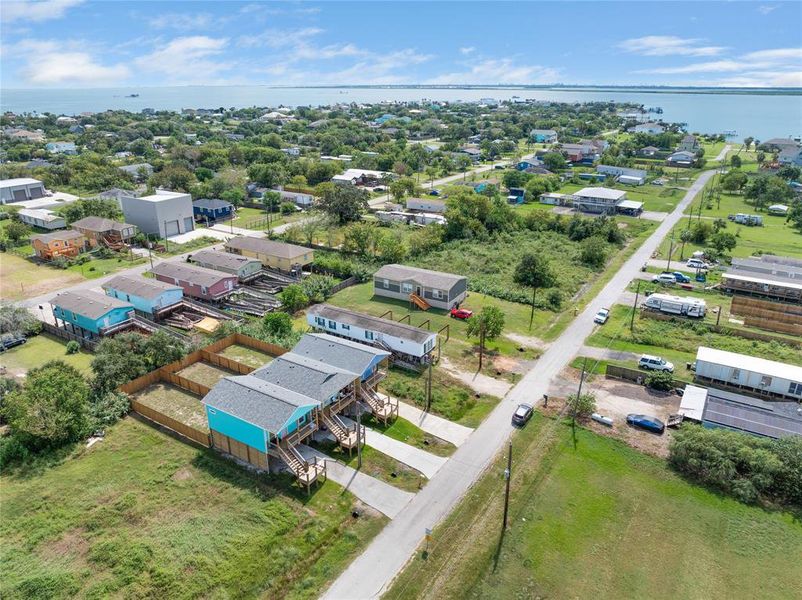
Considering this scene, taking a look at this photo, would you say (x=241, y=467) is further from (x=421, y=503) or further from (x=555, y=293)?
(x=555, y=293)

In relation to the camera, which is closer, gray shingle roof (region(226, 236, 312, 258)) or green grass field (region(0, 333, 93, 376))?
green grass field (region(0, 333, 93, 376))

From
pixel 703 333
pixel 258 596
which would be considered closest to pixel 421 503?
pixel 258 596

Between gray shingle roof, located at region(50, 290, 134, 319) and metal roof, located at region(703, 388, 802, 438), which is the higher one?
gray shingle roof, located at region(50, 290, 134, 319)

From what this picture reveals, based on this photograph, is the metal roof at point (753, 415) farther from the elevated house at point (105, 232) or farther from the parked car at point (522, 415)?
the elevated house at point (105, 232)

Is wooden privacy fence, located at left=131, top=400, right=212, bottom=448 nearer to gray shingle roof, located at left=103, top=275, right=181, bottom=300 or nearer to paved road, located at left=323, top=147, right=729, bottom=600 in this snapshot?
paved road, located at left=323, top=147, right=729, bottom=600

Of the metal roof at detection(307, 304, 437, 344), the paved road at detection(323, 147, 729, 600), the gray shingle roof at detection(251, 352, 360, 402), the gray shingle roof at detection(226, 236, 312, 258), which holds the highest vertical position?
the gray shingle roof at detection(226, 236, 312, 258)

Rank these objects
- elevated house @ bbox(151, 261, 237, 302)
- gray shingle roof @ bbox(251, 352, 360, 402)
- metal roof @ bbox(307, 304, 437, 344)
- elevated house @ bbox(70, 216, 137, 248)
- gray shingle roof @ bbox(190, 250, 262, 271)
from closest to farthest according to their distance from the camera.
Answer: gray shingle roof @ bbox(251, 352, 360, 402) → metal roof @ bbox(307, 304, 437, 344) → elevated house @ bbox(151, 261, 237, 302) → gray shingle roof @ bbox(190, 250, 262, 271) → elevated house @ bbox(70, 216, 137, 248)

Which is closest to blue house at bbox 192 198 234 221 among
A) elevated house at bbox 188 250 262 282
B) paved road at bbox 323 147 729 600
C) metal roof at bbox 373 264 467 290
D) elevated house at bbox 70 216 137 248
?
elevated house at bbox 70 216 137 248
